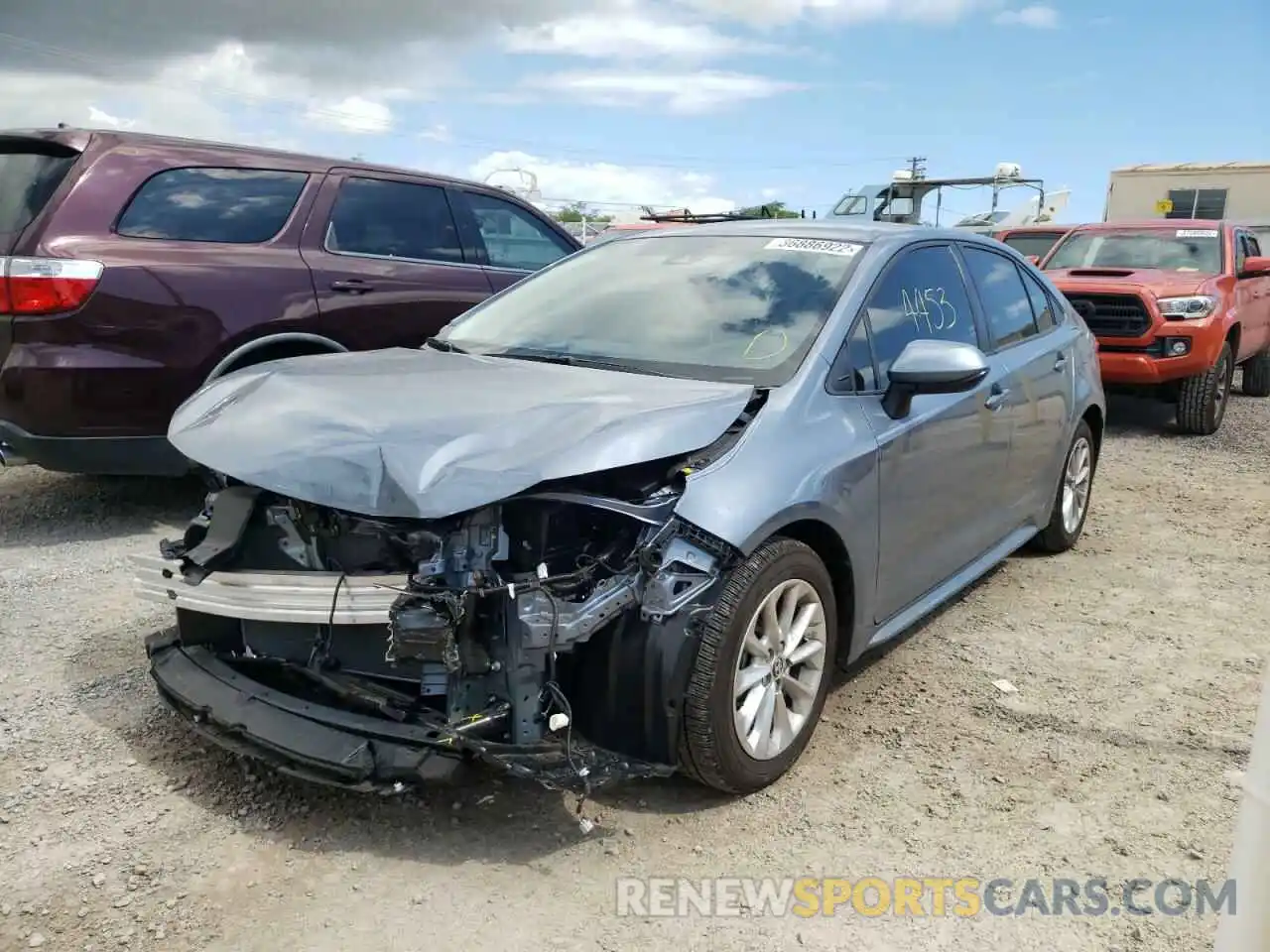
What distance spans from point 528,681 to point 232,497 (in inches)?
42.6

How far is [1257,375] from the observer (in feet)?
37.6

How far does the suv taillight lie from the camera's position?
4.54 m

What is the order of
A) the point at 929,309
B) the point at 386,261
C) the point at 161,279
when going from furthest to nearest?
the point at 386,261
the point at 161,279
the point at 929,309

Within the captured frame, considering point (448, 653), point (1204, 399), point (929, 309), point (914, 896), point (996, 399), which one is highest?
point (929, 309)

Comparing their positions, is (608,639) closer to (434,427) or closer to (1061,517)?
(434,427)

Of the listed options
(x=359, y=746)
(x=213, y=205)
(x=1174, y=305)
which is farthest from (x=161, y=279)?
(x=1174, y=305)

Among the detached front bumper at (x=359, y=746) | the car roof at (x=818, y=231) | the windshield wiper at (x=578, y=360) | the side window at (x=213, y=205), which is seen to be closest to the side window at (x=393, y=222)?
the side window at (x=213, y=205)

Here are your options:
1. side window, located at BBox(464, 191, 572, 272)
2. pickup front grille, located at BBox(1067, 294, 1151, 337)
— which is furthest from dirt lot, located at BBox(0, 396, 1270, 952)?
pickup front grille, located at BBox(1067, 294, 1151, 337)

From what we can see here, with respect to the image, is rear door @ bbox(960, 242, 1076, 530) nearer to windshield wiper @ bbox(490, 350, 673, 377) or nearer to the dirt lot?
the dirt lot

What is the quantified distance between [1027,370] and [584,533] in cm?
257

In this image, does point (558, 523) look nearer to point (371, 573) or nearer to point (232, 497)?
point (371, 573)

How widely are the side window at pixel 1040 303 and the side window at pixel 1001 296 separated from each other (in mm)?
57

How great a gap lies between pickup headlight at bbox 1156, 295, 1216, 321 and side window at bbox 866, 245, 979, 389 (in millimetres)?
5321

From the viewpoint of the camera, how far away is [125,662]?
12.3 ft
